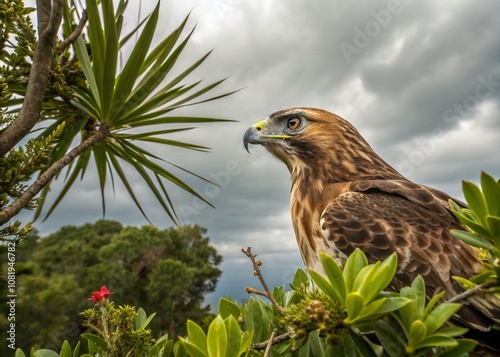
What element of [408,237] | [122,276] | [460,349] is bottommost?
[460,349]

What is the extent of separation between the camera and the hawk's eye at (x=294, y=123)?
292 centimetres

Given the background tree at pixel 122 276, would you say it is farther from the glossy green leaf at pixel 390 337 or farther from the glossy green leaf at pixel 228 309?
the glossy green leaf at pixel 390 337

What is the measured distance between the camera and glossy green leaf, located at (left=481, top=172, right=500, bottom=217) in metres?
0.87

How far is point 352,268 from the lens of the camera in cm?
96

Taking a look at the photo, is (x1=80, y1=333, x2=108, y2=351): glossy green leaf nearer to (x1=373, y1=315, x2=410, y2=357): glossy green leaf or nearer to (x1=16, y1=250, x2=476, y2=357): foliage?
(x1=16, y1=250, x2=476, y2=357): foliage

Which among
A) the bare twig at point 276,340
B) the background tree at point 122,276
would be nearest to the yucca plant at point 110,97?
the bare twig at point 276,340

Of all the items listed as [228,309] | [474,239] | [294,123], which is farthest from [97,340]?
[294,123]

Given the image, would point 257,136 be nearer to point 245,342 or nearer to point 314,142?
point 314,142

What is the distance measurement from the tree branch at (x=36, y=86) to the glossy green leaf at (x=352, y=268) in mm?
2019

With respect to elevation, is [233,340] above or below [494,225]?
below

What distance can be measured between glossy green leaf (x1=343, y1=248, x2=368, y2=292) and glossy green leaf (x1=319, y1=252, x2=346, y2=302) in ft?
0.06

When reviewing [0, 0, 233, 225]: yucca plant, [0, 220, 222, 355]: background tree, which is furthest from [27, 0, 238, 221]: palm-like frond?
[0, 220, 222, 355]: background tree

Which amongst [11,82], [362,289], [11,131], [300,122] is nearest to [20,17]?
[11,82]

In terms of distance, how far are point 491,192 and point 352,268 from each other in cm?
35
